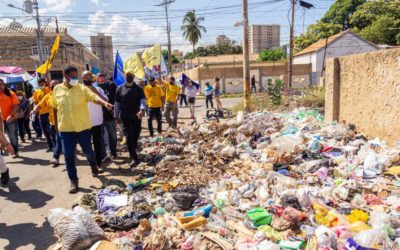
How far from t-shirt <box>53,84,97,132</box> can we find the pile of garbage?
1.07 m

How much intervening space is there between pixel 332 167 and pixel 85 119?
4.07m

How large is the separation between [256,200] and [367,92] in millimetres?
3805

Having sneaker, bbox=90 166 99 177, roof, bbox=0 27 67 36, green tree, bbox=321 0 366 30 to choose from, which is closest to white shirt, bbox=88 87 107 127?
sneaker, bbox=90 166 99 177

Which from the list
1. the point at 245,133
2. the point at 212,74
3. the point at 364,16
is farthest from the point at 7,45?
the point at 364,16

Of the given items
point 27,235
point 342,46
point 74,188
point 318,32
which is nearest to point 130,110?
point 74,188

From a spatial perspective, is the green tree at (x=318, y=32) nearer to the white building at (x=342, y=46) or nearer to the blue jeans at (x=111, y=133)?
the white building at (x=342, y=46)

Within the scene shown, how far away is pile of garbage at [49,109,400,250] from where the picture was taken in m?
3.15

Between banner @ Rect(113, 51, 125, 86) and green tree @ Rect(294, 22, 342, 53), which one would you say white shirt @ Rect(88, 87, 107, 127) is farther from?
green tree @ Rect(294, 22, 342, 53)

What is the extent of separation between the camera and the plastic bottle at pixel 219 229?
3370 mm

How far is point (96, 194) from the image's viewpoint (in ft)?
14.9

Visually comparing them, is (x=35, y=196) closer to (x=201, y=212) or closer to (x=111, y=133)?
(x=111, y=133)

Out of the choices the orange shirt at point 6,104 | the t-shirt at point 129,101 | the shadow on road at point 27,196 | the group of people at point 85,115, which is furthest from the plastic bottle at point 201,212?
the orange shirt at point 6,104

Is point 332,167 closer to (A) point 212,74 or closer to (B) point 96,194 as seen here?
(B) point 96,194

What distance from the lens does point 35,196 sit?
4973 mm
